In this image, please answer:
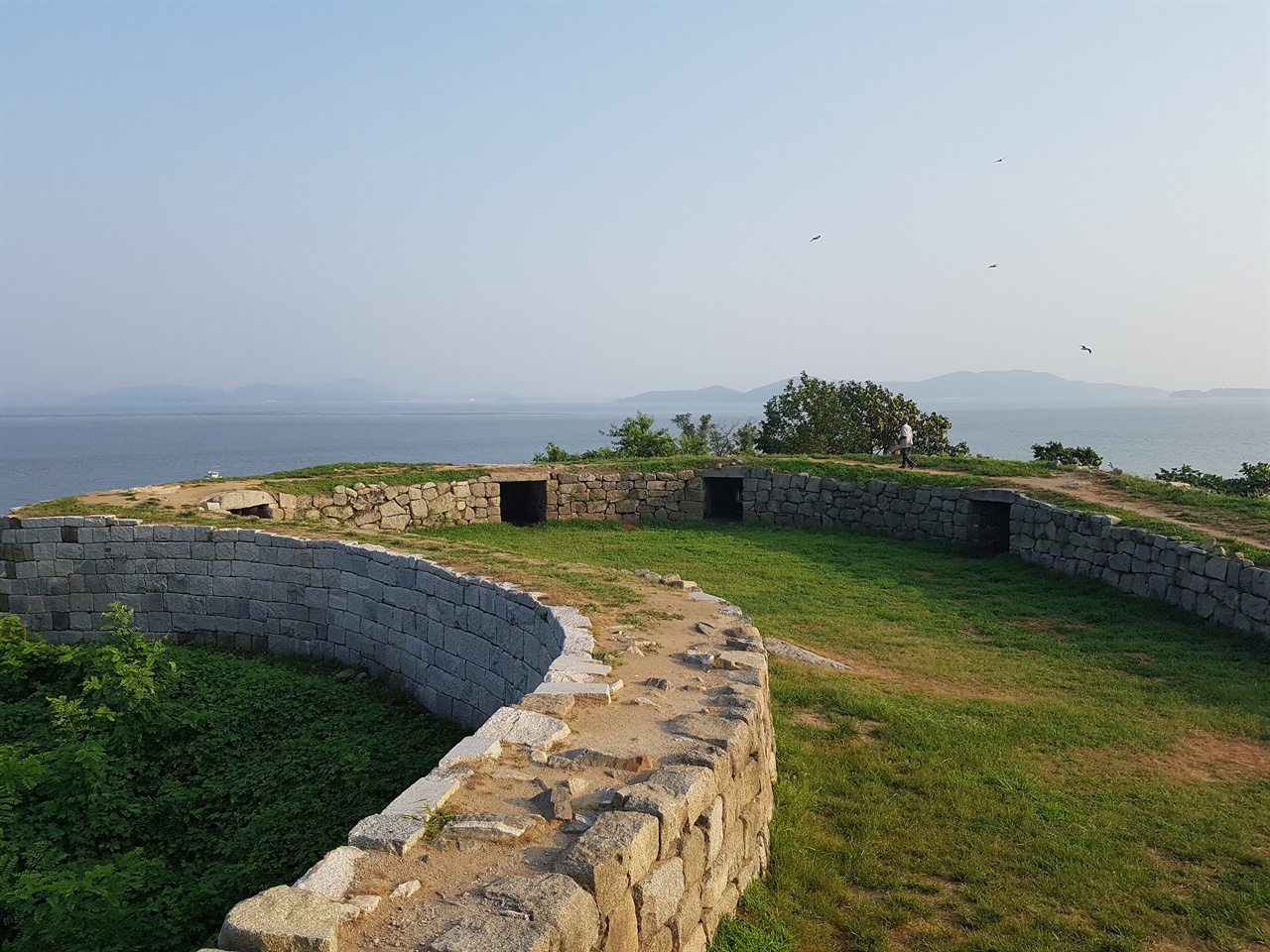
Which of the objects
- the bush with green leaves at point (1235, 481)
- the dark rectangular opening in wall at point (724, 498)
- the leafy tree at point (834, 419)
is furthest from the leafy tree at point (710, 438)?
the bush with green leaves at point (1235, 481)

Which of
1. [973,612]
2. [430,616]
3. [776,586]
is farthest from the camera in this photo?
[776,586]

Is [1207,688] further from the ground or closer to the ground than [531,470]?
closer to the ground

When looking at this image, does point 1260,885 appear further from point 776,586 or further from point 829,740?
point 776,586

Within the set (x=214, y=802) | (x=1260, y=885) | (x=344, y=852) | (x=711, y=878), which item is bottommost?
(x=214, y=802)

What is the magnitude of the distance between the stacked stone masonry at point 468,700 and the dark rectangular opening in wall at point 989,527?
9016 mm

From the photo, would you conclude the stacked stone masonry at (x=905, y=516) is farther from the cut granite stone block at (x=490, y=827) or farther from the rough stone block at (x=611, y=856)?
the cut granite stone block at (x=490, y=827)

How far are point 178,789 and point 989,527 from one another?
14.3m

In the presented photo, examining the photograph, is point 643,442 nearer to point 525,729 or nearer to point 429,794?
point 525,729

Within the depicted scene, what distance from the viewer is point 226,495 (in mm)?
14797

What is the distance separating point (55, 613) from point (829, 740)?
11330mm

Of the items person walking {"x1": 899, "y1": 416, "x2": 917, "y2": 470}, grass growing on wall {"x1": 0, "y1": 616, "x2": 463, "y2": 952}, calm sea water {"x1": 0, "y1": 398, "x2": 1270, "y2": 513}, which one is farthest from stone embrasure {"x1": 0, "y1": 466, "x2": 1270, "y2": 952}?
calm sea water {"x1": 0, "y1": 398, "x2": 1270, "y2": 513}

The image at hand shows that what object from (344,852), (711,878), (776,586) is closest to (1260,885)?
(711,878)

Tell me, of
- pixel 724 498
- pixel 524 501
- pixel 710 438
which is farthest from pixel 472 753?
pixel 710 438

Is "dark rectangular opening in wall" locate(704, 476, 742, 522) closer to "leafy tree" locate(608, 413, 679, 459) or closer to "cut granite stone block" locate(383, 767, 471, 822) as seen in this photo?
"leafy tree" locate(608, 413, 679, 459)
